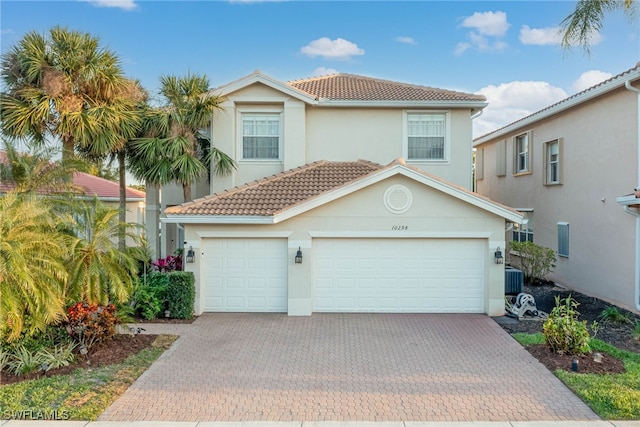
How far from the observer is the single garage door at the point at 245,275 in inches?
495

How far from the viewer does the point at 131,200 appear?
24000 mm

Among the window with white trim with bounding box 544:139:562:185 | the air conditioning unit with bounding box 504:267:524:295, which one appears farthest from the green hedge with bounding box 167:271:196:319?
the window with white trim with bounding box 544:139:562:185

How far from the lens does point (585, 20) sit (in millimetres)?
10844

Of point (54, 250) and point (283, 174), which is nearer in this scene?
point (54, 250)

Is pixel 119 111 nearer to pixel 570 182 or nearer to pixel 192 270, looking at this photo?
pixel 192 270

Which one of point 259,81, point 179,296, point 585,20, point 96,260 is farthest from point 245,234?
point 585,20

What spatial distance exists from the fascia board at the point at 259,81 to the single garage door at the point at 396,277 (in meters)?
5.98

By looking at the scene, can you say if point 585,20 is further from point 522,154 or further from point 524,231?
point 524,231

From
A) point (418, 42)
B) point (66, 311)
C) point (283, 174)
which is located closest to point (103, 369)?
point (66, 311)

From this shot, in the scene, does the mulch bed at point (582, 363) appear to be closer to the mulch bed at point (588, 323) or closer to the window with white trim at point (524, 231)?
the mulch bed at point (588, 323)

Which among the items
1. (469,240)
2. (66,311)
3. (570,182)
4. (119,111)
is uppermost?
(119,111)

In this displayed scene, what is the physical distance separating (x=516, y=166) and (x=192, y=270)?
16.7 m

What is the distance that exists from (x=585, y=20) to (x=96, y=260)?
44.3ft

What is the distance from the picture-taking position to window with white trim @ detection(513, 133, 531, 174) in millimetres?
19663
